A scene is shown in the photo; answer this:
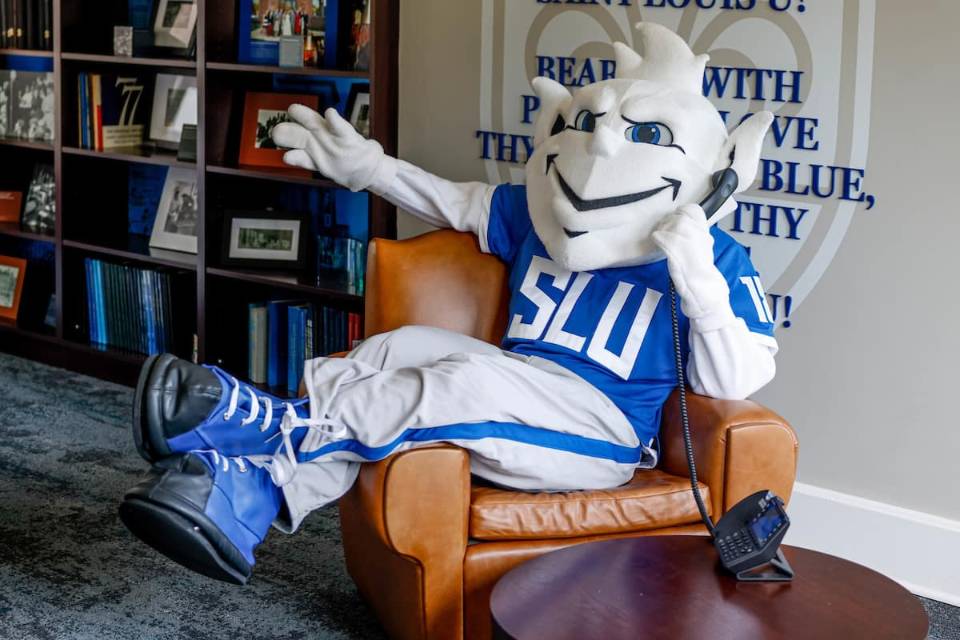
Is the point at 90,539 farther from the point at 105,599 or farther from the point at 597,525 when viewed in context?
the point at 597,525

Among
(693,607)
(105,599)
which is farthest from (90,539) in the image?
(693,607)

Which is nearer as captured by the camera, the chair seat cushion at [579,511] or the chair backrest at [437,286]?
the chair seat cushion at [579,511]

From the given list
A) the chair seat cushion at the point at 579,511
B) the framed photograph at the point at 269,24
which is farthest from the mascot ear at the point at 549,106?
the framed photograph at the point at 269,24

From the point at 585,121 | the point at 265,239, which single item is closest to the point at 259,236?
the point at 265,239

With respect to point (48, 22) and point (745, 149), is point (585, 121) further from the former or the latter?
point (48, 22)

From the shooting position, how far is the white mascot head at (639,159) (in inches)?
91.0

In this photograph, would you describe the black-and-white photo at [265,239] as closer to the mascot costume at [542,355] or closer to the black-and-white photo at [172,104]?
the black-and-white photo at [172,104]

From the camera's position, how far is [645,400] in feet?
7.71

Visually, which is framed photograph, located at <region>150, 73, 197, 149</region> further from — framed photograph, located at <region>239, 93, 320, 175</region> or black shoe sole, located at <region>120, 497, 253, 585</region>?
black shoe sole, located at <region>120, 497, 253, 585</region>

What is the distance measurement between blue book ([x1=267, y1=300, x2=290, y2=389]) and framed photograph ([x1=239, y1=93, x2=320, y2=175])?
0.46m

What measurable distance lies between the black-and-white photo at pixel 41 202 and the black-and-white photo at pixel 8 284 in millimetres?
198

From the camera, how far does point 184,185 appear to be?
4188mm

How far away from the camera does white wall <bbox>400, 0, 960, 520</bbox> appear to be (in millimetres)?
2578

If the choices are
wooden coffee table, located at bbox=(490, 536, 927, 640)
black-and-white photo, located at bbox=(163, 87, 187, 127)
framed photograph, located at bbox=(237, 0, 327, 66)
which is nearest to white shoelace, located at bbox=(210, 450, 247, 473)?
wooden coffee table, located at bbox=(490, 536, 927, 640)
